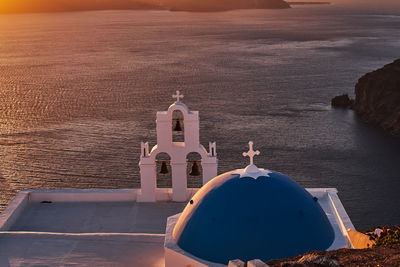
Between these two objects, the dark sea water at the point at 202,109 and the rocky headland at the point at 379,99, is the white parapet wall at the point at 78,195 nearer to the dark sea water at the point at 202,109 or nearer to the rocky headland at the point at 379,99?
the dark sea water at the point at 202,109

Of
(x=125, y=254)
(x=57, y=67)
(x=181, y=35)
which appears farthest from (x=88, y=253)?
(x=181, y=35)

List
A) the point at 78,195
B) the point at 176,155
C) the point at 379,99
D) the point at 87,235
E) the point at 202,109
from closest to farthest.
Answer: the point at 87,235 < the point at 78,195 < the point at 176,155 < the point at 202,109 < the point at 379,99

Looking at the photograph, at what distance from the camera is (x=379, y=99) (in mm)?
65750

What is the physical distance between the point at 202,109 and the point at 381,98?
65.0 ft

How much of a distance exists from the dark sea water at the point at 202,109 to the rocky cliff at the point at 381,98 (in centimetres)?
192

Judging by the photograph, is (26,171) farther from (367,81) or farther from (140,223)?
(367,81)

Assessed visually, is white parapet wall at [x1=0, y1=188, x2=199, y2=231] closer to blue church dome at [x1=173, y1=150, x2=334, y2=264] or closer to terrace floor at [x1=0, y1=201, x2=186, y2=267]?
terrace floor at [x1=0, y1=201, x2=186, y2=267]

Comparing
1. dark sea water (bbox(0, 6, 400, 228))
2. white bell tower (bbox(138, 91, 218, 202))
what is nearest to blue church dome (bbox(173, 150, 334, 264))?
white bell tower (bbox(138, 91, 218, 202))

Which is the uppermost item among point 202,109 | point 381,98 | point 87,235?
point 87,235

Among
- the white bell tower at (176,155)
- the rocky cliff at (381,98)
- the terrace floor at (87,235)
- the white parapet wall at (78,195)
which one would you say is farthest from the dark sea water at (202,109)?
the terrace floor at (87,235)

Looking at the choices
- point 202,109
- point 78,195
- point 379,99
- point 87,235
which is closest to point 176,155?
point 78,195

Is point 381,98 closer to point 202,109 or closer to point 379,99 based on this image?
point 379,99

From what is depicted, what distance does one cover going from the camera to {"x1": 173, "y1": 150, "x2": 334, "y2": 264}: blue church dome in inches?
449

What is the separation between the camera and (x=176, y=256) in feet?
39.4
